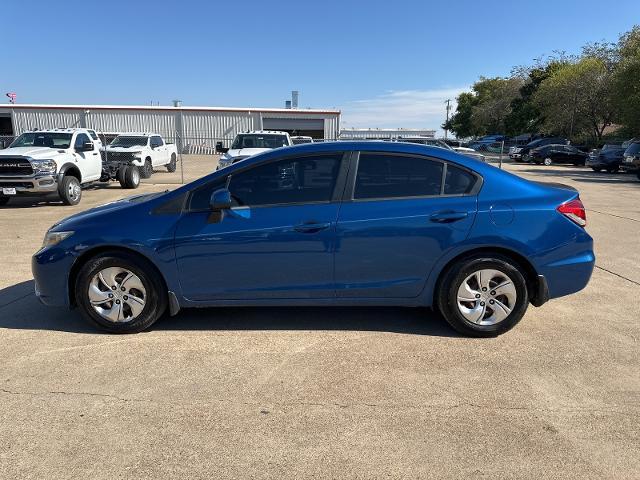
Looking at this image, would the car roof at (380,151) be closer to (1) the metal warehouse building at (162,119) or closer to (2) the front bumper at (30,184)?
(2) the front bumper at (30,184)

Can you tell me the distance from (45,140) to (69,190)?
202 centimetres

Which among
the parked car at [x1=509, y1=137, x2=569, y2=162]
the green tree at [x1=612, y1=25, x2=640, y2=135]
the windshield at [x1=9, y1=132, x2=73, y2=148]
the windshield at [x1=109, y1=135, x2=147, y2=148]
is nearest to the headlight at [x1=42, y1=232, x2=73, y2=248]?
the windshield at [x1=9, y1=132, x2=73, y2=148]

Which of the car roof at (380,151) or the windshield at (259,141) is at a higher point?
the windshield at (259,141)

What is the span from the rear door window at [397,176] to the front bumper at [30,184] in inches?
397

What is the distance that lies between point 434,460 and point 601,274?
4.60 m

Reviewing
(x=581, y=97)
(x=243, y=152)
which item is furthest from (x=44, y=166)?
(x=581, y=97)

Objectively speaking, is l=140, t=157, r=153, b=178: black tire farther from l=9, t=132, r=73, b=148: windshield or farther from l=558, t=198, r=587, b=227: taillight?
l=558, t=198, r=587, b=227: taillight

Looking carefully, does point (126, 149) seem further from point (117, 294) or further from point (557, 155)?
point (557, 155)

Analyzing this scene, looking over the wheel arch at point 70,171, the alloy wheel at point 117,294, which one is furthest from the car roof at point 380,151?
the wheel arch at point 70,171

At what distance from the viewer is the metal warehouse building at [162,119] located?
4397 centimetres

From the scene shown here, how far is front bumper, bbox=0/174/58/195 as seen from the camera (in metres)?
11.4

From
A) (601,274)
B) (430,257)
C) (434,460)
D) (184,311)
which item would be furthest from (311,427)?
(601,274)

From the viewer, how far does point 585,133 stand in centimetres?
4347

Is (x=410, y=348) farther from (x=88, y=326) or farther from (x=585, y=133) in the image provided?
(x=585, y=133)
